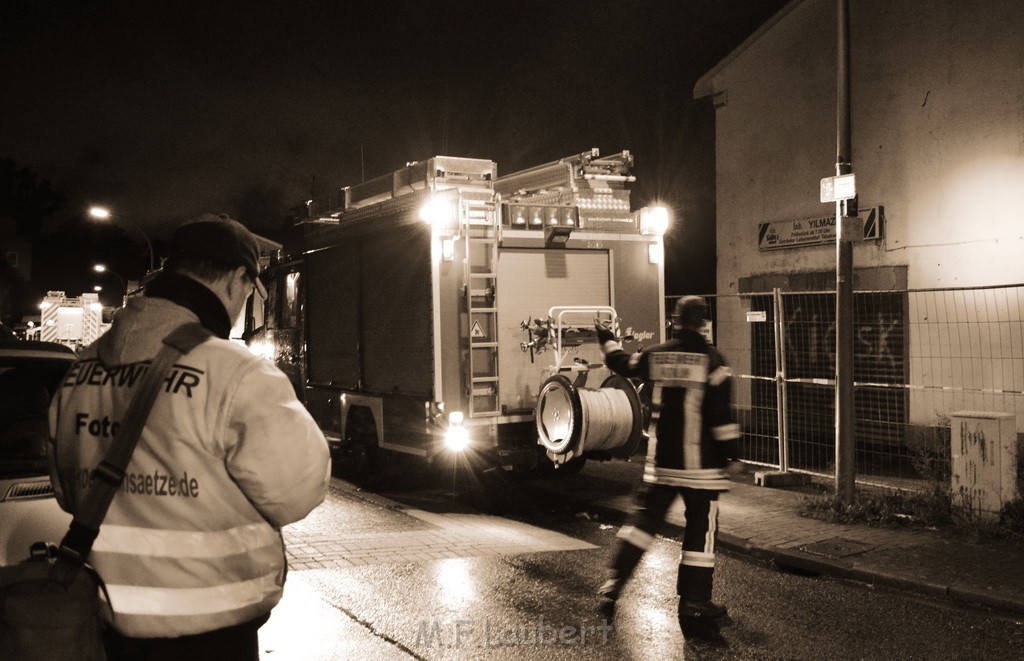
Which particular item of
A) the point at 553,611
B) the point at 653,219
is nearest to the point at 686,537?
the point at 553,611

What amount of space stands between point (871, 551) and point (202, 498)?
632 cm

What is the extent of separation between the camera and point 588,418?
27.7ft

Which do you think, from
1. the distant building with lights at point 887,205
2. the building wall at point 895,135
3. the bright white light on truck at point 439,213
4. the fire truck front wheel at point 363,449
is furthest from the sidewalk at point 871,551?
the building wall at point 895,135

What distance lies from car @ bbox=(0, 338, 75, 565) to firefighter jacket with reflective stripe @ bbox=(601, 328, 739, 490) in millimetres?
3314

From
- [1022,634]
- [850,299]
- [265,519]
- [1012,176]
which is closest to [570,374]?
[850,299]

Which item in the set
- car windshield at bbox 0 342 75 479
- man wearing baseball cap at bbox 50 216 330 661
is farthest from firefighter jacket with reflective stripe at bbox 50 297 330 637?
car windshield at bbox 0 342 75 479

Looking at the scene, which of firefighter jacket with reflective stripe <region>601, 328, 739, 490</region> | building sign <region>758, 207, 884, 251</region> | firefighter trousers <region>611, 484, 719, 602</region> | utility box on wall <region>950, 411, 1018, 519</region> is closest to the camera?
firefighter trousers <region>611, 484, 719, 602</region>

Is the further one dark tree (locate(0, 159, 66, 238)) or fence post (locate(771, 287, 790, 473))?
dark tree (locate(0, 159, 66, 238))

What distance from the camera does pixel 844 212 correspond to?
8.59m

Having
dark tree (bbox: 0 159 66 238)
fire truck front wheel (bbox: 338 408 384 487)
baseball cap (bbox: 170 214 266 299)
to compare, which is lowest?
fire truck front wheel (bbox: 338 408 384 487)

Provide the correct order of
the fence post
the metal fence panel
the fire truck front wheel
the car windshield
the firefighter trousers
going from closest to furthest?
the car windshield < the firefighter trousers < the fence post < the fire truck front wheel < the metal fence panel

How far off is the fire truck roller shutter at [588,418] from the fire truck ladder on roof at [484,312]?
0.62 metres

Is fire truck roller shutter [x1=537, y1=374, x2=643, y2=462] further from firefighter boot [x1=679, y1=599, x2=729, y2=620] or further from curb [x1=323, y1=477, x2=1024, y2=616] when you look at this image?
firefighter boot [x1=679, y1=599, x2=729, y2=620]

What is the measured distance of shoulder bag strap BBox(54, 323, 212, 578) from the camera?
2.03 m
